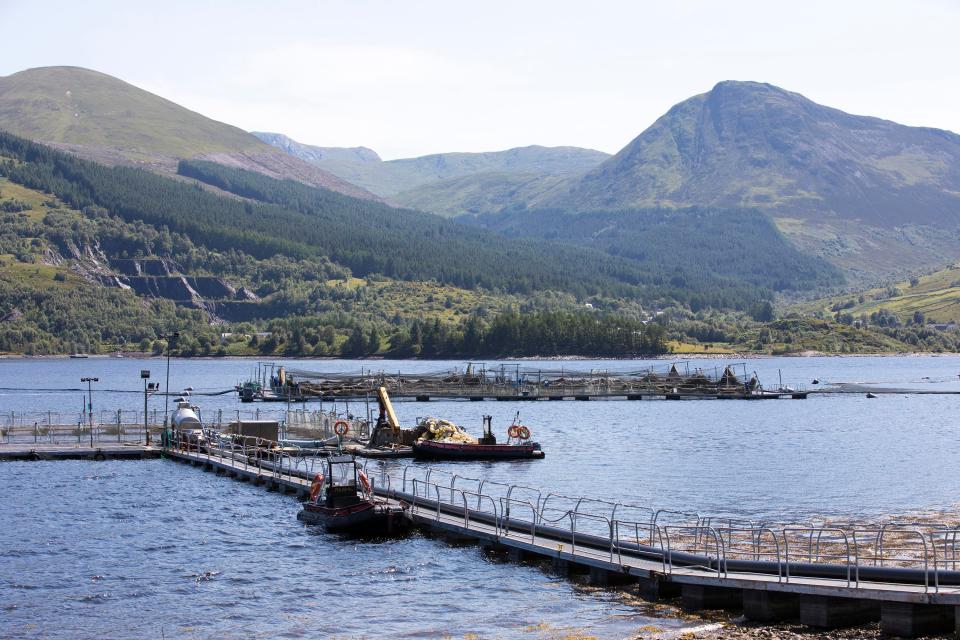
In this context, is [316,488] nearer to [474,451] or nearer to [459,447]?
[459,447]

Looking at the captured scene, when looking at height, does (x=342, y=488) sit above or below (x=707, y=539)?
above

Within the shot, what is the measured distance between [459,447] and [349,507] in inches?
1321

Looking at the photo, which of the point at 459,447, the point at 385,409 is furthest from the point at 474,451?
the point at 385,409

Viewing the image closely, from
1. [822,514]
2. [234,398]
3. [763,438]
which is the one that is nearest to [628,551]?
[822,514]

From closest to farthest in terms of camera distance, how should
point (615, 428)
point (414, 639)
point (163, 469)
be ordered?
point (414, 639) < point (163, 469) < point (615, 428)

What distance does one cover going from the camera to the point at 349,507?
168 ft

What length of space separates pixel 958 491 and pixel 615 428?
2296 inches

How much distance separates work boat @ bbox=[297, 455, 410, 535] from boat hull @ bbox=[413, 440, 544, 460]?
28.5 m

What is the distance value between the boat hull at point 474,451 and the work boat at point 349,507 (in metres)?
28.5

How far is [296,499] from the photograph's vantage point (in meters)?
62.1

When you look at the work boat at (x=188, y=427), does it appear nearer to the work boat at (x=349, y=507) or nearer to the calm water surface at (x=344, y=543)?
the calm water surface at (x=344, y=543)

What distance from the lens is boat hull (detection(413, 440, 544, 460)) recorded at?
273 ft

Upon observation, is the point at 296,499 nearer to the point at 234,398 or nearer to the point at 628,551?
the point at 628,551

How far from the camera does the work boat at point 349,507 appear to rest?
5078 cm
